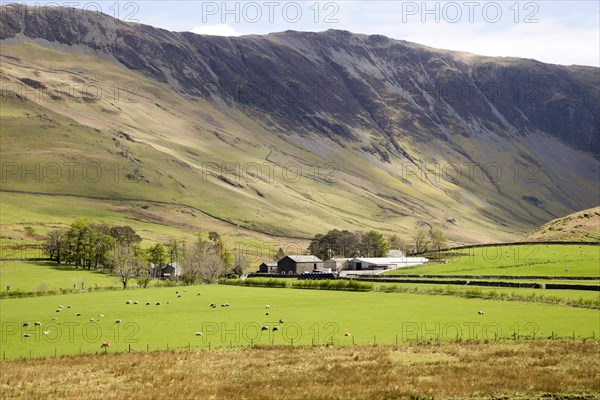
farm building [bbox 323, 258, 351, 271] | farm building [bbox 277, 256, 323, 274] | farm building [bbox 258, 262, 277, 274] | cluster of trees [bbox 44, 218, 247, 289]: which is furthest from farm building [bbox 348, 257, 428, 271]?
cluster of trees [bbox 44, 218, 247, 289]

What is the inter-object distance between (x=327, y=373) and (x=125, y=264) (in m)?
94.1

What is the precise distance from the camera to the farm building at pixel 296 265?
593 ft

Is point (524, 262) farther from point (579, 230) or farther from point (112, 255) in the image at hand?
point (112, 255)

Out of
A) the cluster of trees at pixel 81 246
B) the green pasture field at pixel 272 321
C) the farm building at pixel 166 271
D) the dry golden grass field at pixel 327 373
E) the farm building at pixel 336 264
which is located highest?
the cluster of trees at pixel 81 246

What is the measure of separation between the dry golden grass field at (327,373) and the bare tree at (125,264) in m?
80.2

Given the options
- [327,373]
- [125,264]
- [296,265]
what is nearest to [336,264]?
[296,265]

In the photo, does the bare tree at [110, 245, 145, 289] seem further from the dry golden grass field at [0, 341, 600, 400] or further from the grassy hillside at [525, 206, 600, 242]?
the grassy hillside at [525, 206, 600, 242]

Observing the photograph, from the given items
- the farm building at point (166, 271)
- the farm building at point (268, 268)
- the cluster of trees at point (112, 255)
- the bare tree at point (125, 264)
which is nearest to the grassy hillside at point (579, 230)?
the farm building at point (268, 268)

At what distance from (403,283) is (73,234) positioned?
85.9 meters

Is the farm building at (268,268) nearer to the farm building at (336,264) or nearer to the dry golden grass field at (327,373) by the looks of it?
the farm building at (336,264)

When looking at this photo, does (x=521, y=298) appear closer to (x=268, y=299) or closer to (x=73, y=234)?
(x=268, y=299)

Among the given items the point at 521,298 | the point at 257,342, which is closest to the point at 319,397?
the point at 257,342

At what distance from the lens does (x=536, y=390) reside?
141 feet

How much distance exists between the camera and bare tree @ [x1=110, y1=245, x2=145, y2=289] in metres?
134
